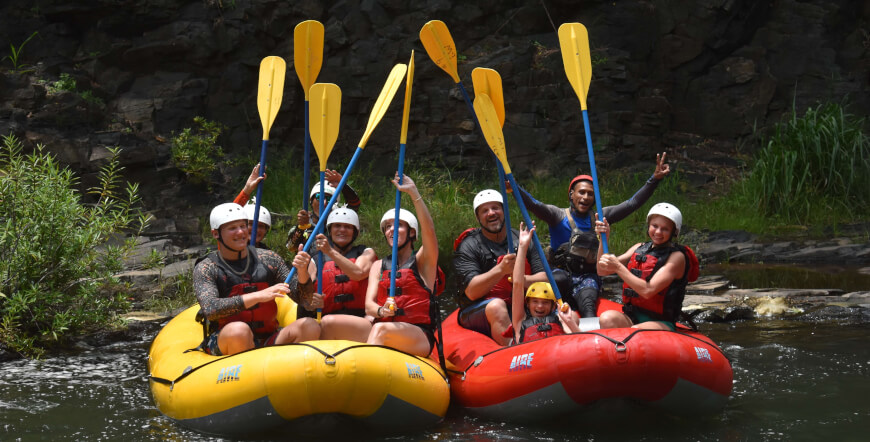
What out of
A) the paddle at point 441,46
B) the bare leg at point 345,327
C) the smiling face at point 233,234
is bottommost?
the bare leg at point 345,327

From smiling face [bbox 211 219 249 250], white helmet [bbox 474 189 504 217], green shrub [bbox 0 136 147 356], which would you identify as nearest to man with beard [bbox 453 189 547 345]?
white helmet [bbox 474 189 504 217]

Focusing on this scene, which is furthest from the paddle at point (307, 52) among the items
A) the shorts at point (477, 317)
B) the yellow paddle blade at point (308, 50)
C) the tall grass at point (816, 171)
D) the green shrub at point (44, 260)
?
the tall grass at point (816, 171)

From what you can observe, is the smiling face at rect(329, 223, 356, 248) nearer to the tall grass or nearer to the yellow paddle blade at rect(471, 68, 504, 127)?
the yellow paddle blade at rect(471, 68, 504, 127)

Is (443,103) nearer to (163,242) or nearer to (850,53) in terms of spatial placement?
(163,242)

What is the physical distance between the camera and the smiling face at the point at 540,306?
13.3 feet

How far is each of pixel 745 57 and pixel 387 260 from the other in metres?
9.43

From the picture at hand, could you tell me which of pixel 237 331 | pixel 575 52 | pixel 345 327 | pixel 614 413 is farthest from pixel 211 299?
pixel 575 52

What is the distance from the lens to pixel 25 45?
9.99m

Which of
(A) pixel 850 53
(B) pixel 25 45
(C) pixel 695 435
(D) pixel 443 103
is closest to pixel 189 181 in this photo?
(B) pixel 25 45

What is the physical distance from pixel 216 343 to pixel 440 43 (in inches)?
84.8

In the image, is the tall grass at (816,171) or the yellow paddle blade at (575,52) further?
the tall grass at (816,171)

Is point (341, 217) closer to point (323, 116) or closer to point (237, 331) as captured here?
point (323, 116)

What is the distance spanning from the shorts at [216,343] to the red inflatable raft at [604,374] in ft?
3.41

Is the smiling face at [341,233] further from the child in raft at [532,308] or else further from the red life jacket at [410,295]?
the child in raft at [532,308]
